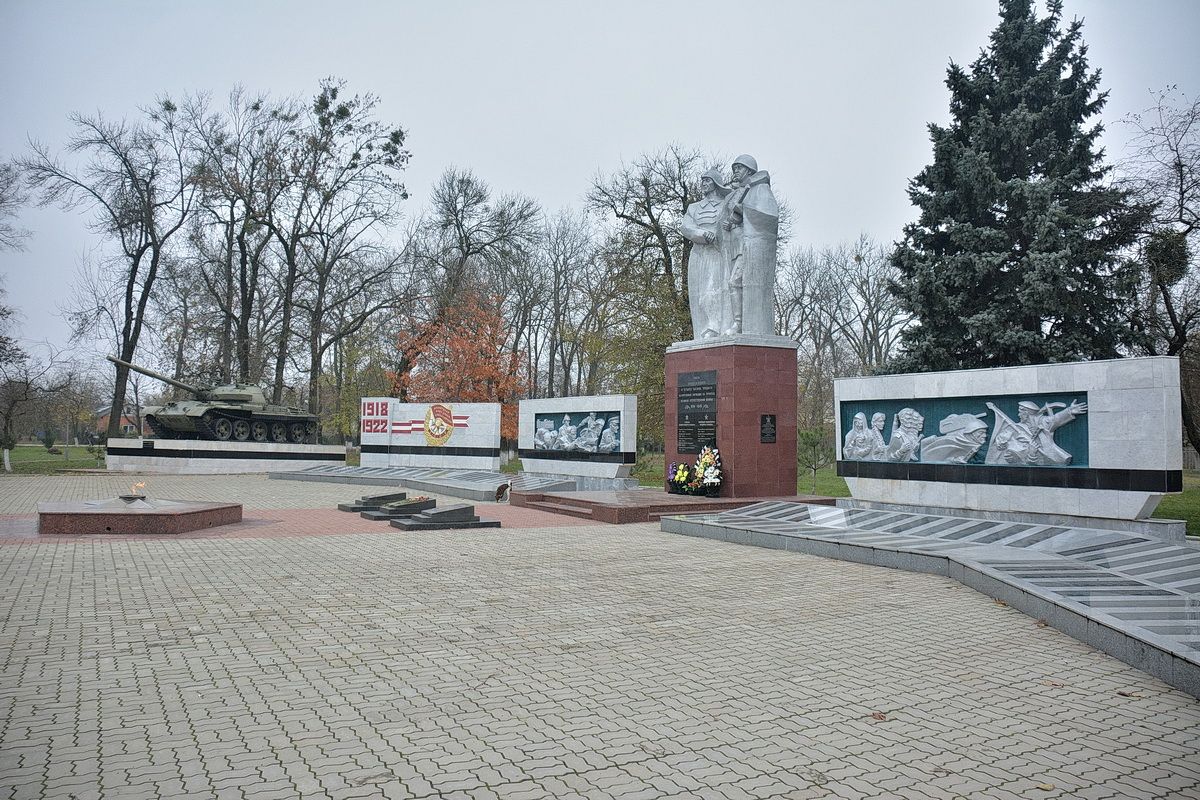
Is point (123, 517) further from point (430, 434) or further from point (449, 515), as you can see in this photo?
point (430, 434)

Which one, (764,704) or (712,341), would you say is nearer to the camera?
(764,704)

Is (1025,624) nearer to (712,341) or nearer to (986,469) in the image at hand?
(986,469)

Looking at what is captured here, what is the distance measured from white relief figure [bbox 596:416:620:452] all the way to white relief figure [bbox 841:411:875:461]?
20.1 ft

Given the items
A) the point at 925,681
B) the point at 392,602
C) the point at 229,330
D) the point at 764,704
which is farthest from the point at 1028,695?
the point at 229,330

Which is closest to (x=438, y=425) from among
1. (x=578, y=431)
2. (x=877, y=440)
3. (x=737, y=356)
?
(x=578, y=431)

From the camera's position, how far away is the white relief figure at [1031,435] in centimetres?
1062

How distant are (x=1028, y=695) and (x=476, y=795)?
3092 mm

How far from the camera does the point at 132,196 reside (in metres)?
29.2

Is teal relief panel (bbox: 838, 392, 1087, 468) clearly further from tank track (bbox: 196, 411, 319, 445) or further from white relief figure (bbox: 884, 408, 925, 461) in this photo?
tank track (bbox: 196, 411, 319, 445)

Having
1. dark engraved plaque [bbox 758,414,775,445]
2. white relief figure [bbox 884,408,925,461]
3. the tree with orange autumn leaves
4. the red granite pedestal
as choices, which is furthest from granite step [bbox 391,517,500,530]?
the tree with orange autumn leaves

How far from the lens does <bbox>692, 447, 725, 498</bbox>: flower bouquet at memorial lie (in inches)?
559

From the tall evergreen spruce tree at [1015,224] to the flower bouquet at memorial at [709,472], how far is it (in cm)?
602

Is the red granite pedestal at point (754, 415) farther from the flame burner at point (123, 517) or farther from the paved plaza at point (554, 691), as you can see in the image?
the flame burner at point (123, 517)

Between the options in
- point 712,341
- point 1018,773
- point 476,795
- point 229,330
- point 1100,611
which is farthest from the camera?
point 229,330
